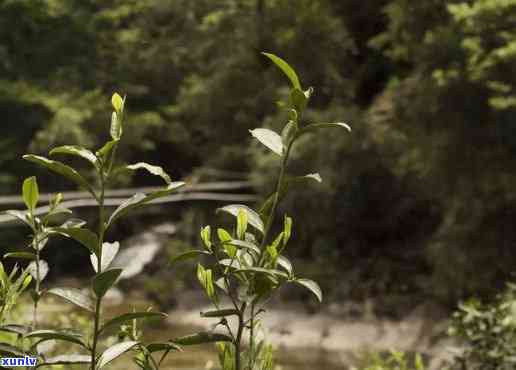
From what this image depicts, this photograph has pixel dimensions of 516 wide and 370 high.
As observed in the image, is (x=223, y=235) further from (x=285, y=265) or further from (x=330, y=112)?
(x=330, y=112)

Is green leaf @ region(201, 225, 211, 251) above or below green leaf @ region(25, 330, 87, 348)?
above

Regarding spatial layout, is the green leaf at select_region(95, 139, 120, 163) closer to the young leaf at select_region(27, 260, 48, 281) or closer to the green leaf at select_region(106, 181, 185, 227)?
the green leaf at select_region(106, 181, 185, 227)

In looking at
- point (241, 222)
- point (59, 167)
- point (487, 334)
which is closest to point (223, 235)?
point (241, 222)

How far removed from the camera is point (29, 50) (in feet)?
48.2

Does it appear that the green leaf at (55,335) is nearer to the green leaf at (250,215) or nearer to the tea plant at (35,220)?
the tea plant at (35,220)

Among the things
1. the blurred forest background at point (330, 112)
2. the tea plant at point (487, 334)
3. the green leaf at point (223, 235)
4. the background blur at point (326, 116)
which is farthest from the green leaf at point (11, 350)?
the background blur at point (326, 116)

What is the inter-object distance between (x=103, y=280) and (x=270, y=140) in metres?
0.33

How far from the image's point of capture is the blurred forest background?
8898 millimetres

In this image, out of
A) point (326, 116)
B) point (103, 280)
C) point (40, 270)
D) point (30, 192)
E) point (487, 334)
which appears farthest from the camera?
point (326, 116)

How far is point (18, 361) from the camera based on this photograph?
1195 millimetres

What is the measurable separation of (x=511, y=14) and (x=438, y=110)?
154cm

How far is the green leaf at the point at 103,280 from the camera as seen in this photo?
112cm

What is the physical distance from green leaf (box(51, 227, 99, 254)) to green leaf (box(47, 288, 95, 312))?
0.08 metres

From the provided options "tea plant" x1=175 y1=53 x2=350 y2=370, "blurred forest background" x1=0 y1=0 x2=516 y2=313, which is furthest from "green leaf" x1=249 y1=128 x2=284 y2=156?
"blurred forest background" x1=0 y1=0 x2=516 y2=313
